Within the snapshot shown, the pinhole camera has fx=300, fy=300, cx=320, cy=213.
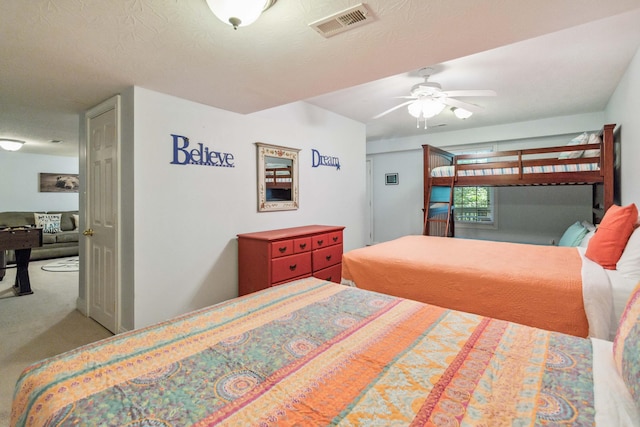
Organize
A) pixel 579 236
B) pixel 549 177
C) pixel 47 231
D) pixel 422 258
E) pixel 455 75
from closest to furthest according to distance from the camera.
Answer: pixel 422 258
pixel 455 75
pixel 579 236
pixel 549 177
pixel 47 231

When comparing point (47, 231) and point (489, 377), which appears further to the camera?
point (47, 231)

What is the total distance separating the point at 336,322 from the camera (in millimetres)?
1312

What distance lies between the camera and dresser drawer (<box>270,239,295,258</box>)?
9.86 ft

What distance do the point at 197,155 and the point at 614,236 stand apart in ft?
11.5

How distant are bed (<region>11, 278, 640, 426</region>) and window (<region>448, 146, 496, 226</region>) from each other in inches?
193

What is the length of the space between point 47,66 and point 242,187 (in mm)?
1778

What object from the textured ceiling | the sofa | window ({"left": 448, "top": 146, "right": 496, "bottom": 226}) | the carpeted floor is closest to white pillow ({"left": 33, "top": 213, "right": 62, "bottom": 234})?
the sofa

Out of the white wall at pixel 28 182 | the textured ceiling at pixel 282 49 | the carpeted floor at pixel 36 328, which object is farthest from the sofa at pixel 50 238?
the textured ceiling at pixel 282 49

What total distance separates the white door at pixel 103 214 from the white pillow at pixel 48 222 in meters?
4.12

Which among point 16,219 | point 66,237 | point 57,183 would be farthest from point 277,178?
point 57,183

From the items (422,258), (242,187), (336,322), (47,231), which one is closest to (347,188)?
(242,187)

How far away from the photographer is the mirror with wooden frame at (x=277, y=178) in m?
3.49

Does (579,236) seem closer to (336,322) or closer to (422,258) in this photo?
(422,258)

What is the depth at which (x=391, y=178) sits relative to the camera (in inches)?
258
